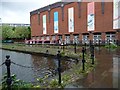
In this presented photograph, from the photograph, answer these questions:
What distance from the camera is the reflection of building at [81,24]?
136ft

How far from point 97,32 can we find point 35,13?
100.0ft

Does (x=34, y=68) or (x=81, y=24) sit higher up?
(x=81, y=24)

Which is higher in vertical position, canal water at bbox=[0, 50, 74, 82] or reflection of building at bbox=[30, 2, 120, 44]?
reflection of building at bbox=[30, 2, 120, 44]

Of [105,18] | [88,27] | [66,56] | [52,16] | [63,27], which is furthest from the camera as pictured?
[52,16]

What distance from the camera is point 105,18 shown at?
138 ft

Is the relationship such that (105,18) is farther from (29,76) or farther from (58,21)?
(29,76)

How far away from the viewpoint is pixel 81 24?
4700 centimetres

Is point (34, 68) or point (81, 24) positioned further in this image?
point (81, 24)

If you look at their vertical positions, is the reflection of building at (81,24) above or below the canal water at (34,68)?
above

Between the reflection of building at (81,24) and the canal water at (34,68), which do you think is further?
the reflection of building at (81,24)

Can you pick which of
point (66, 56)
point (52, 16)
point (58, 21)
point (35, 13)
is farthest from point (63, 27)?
point (66, 56)

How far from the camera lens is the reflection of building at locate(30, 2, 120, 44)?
4141 cm

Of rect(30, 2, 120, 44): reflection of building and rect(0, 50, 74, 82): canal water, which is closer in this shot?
rect(0, 50, 74, 82): canal water

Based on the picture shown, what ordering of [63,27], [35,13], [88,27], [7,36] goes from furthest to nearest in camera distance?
[7,36], [35,13], [63,27], [88,27]
